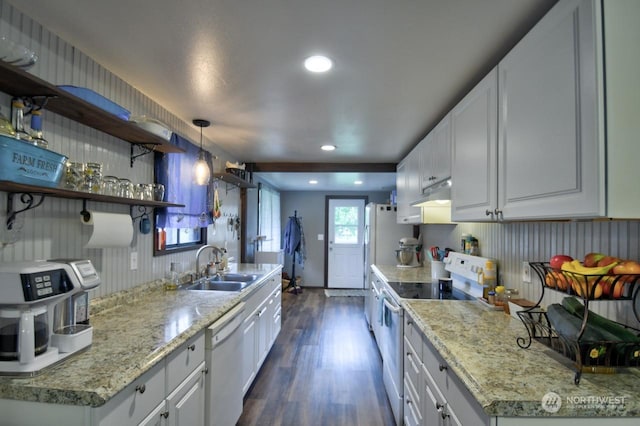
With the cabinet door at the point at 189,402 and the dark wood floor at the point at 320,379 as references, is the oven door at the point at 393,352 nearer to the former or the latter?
the dark wood floor at the point at 320,379

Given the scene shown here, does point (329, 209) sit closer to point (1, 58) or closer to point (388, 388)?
point (388, 388)

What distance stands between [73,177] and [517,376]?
189cm

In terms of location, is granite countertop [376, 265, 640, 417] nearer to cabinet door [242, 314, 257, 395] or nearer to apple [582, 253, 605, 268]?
apple [582, 253, 605, 268]

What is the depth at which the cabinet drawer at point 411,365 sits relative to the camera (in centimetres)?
168

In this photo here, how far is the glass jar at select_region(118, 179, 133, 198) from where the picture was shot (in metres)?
1.69

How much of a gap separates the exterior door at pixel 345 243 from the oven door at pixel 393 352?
401cm

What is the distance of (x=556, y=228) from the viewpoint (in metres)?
1.49

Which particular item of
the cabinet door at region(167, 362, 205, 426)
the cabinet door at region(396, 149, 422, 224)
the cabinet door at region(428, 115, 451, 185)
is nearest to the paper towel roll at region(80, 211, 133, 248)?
the cabinet door at region(167, 362, 205, 426)

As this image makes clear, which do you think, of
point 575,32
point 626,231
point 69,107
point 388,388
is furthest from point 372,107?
point 388,388

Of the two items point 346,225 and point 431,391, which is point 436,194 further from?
point 346,225

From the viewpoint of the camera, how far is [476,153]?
1.64 meters

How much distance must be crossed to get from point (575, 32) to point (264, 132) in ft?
7.59

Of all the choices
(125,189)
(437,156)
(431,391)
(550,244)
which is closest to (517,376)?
(431,391)

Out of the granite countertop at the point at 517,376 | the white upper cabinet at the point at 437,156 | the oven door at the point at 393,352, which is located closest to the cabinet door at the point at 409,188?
the white upper cabinet at the point at 437,156
